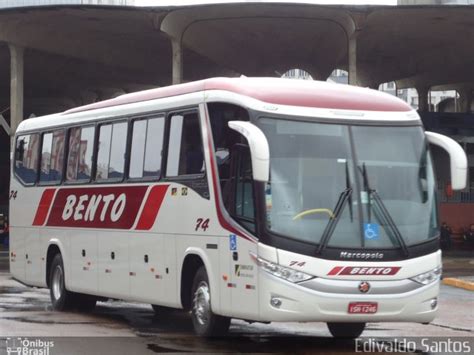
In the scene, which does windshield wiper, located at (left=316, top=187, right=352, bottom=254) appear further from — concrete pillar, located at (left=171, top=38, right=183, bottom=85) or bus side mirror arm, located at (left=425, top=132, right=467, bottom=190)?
concrete pillar, located at (left=171, top=38, right=183, bottom=85)

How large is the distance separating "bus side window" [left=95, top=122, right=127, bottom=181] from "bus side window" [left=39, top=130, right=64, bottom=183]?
1643 mm

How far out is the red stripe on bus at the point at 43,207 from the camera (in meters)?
18.1

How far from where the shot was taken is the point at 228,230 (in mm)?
12594

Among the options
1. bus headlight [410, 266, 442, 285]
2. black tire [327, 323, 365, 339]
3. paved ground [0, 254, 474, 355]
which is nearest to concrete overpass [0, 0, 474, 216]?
paved ground [0, 254, 474, 355]

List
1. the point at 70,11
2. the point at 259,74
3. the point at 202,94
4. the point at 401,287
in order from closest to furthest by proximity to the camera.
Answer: the point at 401,287, the point at 202,94, the point at 70,11, the point at 259,74

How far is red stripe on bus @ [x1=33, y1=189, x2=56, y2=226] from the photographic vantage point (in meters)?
18.1

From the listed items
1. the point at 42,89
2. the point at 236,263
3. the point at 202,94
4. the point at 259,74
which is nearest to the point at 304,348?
the point at 236,263

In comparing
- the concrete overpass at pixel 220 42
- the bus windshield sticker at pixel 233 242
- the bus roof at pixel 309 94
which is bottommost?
the bus windshield sticker at pixel 233 242

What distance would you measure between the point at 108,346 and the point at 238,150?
266 centimetres

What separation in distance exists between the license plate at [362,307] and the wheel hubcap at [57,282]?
710 centimetres

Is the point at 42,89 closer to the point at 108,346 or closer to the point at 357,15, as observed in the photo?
the point at 357,15

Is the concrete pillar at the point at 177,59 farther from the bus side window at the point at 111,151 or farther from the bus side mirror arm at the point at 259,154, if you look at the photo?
the bus side mirror arm at the point at 259,154

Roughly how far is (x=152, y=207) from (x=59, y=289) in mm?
3883

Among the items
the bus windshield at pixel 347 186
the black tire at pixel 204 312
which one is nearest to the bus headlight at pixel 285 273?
the bus windshield at pixel 347 186
